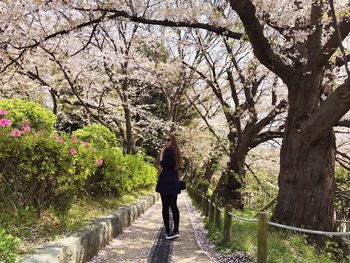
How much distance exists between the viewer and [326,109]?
18.9ft

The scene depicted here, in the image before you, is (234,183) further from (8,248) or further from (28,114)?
(8,248)

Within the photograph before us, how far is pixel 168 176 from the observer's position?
6.16 metres

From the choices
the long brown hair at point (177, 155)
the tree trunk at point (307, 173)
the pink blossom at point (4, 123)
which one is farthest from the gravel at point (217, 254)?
the pink blossom at point (4, 123)

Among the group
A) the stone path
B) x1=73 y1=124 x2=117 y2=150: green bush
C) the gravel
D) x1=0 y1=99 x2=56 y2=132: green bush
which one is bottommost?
A: the stone path

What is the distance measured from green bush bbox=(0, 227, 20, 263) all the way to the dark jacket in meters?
2.89

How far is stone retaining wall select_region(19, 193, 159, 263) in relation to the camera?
355cm

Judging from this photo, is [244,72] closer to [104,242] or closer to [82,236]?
[104,242]

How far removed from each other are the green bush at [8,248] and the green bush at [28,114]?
206 cm

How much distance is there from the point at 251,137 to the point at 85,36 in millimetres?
6038

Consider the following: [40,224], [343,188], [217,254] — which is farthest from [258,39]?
[343,188]

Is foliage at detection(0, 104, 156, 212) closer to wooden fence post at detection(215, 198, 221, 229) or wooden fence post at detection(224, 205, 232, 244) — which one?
wooden fence post at detection(224, 205, 232, 244)

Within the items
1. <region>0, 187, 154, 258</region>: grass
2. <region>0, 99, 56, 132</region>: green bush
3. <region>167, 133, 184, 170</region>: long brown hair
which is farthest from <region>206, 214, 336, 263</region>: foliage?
<region>0, 99, 56, 132</region>: green bush

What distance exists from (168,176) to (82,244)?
80.1 inches

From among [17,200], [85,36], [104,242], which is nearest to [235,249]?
[104,242]
